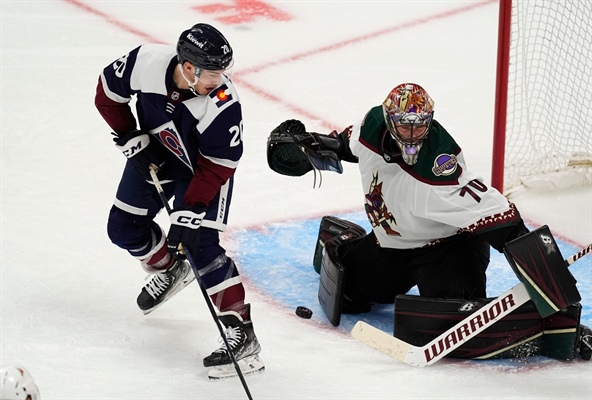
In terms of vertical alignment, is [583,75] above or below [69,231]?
above

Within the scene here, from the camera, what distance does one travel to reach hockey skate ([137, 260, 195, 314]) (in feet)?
13.9

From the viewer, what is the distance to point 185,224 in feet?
12.1

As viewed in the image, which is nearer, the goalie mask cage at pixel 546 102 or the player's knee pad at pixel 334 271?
the player's knee pad at pixel 334 271

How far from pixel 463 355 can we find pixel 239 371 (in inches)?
32.1

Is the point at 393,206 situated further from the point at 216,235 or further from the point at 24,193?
the point at 24,193

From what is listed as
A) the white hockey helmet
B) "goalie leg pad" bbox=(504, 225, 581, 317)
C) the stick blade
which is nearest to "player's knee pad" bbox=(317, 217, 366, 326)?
the stick blade

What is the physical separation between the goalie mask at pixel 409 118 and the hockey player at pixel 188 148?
517 mm

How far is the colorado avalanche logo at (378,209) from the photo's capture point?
Answer: 414cm

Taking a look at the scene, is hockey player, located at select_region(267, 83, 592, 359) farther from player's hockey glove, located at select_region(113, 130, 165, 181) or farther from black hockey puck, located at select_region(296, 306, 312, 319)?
player's hockey glove, located at select_region(113, 130, 165, 181)

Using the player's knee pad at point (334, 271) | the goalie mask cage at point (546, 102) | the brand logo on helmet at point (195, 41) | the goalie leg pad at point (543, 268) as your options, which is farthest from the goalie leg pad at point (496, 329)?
the goalie mask cage at point (546, 102)

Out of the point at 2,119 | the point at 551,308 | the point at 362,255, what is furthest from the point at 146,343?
the point at 2,119

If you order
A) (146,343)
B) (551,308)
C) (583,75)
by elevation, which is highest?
(583,75)

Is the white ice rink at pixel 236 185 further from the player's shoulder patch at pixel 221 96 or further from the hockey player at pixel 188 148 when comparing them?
the player's shoulder patch at pixel 221 96

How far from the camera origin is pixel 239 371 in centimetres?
364
